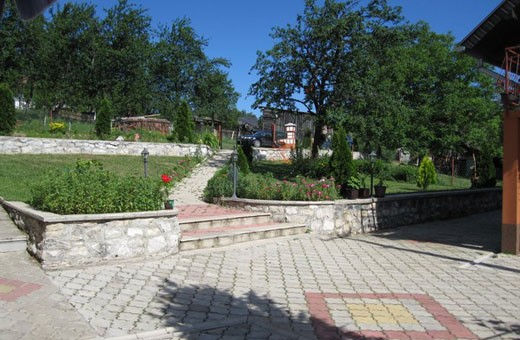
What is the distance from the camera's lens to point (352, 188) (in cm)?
1057

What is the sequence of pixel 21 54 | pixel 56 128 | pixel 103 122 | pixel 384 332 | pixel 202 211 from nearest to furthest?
pixel 384 332 < pixel 202 211 < pixel 56 128 < pixel 103 122 < pixel 21 54

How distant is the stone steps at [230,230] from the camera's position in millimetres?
7223

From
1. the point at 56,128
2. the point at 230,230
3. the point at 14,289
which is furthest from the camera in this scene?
the point at 56,128

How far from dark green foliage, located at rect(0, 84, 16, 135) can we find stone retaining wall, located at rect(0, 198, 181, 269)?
1183 cm

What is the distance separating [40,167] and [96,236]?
8.55 m

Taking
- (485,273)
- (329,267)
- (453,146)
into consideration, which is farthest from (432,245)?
(453,146)

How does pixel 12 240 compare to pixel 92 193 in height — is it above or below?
below

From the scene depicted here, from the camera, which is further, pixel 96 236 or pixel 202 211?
pixel 202 211

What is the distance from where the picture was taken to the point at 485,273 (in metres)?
6.82

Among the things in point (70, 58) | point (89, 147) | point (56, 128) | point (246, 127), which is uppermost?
point (70, 58)

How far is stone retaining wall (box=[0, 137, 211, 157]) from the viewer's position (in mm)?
16109

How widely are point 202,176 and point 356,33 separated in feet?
24.5

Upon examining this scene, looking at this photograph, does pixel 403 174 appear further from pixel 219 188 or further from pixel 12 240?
pixel 12 240

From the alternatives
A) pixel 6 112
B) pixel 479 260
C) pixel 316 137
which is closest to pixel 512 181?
pixel 479 260
